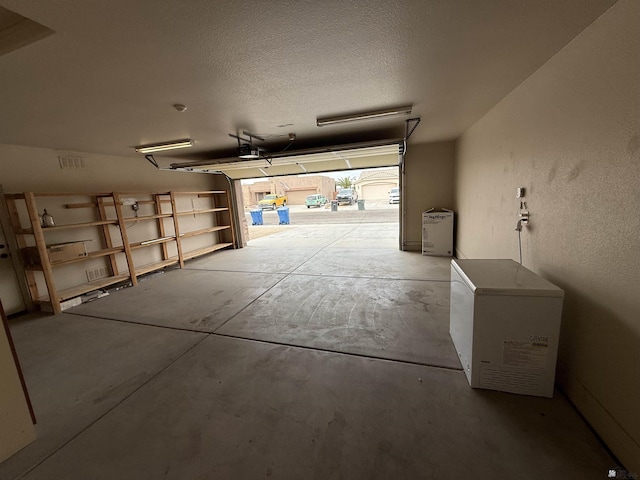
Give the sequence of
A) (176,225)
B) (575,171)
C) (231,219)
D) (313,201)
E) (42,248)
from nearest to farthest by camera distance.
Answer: (575,171)
(42,248)
(176,225)
(231,219)
(313,201)

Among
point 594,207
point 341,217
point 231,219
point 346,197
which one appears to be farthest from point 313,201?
point 594,207

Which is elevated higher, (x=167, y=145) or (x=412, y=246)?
(x=167, y=145)

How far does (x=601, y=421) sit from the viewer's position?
135 cm

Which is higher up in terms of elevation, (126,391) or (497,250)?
(497,250)

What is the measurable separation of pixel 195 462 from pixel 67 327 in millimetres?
2808

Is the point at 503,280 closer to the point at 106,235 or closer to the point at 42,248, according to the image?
the point at 42,248

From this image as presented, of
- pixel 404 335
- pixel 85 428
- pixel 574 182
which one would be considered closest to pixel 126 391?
pixel 85 428

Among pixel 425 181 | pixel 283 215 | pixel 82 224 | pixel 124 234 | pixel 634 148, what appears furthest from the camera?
pixel 283 215

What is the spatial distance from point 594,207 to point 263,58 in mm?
2220

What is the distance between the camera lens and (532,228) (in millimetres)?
2084

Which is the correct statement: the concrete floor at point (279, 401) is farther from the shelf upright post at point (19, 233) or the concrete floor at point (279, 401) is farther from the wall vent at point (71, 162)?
the wall vent at point (71, 162)

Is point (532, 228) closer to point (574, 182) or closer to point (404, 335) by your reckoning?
point (574, 182)

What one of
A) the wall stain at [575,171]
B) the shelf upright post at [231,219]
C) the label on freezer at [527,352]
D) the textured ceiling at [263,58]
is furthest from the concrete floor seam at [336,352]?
the shelf upright post at [231,219]

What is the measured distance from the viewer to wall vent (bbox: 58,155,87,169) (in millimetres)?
3862
